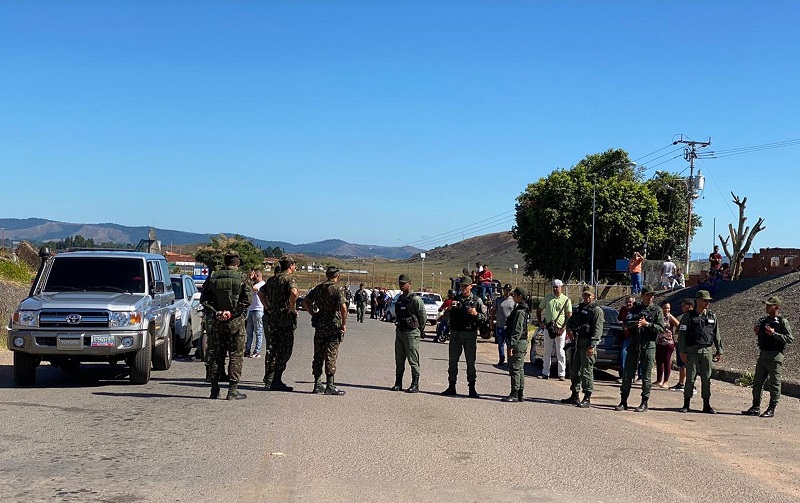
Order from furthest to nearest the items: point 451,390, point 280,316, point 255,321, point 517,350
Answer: point 255,321
point 451,390
point 517,350
point 280,316

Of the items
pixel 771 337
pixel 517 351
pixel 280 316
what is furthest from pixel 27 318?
pixel 771 337

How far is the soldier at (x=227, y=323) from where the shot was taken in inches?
474

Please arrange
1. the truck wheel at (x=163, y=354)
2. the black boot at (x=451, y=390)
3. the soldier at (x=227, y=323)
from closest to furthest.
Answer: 1. the soldier at (x=227, y=323)
2. the black boot at (x=451, y=390)
3. the truck wheel at (x=163, y=354)

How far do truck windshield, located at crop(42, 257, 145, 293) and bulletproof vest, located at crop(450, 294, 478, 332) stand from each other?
5127 mm

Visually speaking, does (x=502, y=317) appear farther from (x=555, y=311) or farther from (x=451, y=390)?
(x=451, y=390)

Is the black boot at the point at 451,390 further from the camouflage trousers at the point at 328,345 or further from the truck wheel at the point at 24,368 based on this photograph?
the truck wheel at the point at 24,368

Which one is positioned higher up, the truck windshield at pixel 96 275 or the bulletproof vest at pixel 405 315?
the truck windshield at pixel 96 275

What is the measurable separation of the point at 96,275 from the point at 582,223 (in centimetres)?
4623

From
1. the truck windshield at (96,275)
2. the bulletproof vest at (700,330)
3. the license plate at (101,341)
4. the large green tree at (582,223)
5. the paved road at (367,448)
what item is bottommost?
the paved road at (367,448)

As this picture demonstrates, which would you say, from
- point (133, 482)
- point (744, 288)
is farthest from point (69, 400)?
point (744, 288)

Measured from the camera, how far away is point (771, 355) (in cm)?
1295

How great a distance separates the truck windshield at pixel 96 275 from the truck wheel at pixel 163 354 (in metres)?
1.44

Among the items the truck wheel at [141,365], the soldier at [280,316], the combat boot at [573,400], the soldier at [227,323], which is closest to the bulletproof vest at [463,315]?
the combat boot at [573,400]

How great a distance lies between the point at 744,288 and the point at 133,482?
23574mm
